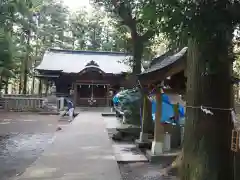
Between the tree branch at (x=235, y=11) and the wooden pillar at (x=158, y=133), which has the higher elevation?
the tree branch at (x=235, y=11)

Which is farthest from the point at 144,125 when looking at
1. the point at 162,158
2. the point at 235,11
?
the point at 235,11

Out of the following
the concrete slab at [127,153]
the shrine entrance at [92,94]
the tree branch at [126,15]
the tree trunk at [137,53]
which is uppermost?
the tree branch at [126,15]

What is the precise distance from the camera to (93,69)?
2452 centimetres

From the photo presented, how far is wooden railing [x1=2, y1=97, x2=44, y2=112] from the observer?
2133cm

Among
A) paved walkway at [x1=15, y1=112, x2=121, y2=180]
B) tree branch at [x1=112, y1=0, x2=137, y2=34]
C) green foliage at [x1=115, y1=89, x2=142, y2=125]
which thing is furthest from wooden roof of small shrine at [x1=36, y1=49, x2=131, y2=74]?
paved walkway at [x1=15, y1=112, x2=121, y2=180]

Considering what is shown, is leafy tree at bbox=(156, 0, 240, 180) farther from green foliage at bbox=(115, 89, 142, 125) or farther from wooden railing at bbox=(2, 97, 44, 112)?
wooden railing at bbox=(2, 97, 44, 112)

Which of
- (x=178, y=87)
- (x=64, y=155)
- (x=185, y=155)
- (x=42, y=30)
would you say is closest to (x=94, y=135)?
(x=64, y=155)

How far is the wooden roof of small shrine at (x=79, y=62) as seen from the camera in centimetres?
2536

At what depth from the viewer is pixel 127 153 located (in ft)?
26.3

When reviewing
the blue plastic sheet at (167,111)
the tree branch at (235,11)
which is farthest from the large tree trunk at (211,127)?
the blue plastic sheet at (167,111)

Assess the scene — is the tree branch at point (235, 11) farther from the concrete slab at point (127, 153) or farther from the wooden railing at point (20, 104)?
the wooden railing at point (20, 104)

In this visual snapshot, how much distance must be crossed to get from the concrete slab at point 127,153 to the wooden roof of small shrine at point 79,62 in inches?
618

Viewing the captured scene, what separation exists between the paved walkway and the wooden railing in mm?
12377

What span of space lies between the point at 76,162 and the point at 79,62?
22.3 meters
